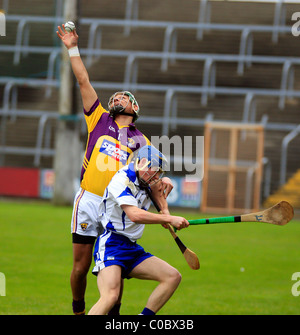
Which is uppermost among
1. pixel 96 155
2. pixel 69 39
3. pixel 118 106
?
pixel 69 39

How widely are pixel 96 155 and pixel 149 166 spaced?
1.10 metres

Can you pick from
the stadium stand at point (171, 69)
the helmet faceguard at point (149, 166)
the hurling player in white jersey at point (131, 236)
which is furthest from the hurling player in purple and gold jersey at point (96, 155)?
the stadium stand at point (171, 69)

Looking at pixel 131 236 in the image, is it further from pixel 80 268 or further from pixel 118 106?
pixel 118 106

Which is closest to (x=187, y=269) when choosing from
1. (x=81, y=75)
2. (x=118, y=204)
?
(x=81, y=75)

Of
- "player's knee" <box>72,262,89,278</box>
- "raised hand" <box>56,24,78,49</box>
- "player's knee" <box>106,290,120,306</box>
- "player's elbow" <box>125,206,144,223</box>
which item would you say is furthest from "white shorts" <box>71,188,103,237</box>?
"raised hand" <box>56,24,78,49</box>

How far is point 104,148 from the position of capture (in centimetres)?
632

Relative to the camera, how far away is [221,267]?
10266mm

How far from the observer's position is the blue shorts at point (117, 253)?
536 centimetres

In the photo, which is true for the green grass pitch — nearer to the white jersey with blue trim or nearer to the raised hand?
the white jersey with blue trim

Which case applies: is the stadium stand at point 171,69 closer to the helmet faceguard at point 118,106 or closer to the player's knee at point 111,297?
the helmet faceguard at point 118,106

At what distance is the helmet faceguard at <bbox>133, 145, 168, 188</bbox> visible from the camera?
5.36 meters

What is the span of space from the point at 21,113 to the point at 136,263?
18899 mm

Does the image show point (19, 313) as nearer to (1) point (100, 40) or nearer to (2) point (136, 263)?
(2) point (136, 263)

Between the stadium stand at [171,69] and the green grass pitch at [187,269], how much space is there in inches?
263
